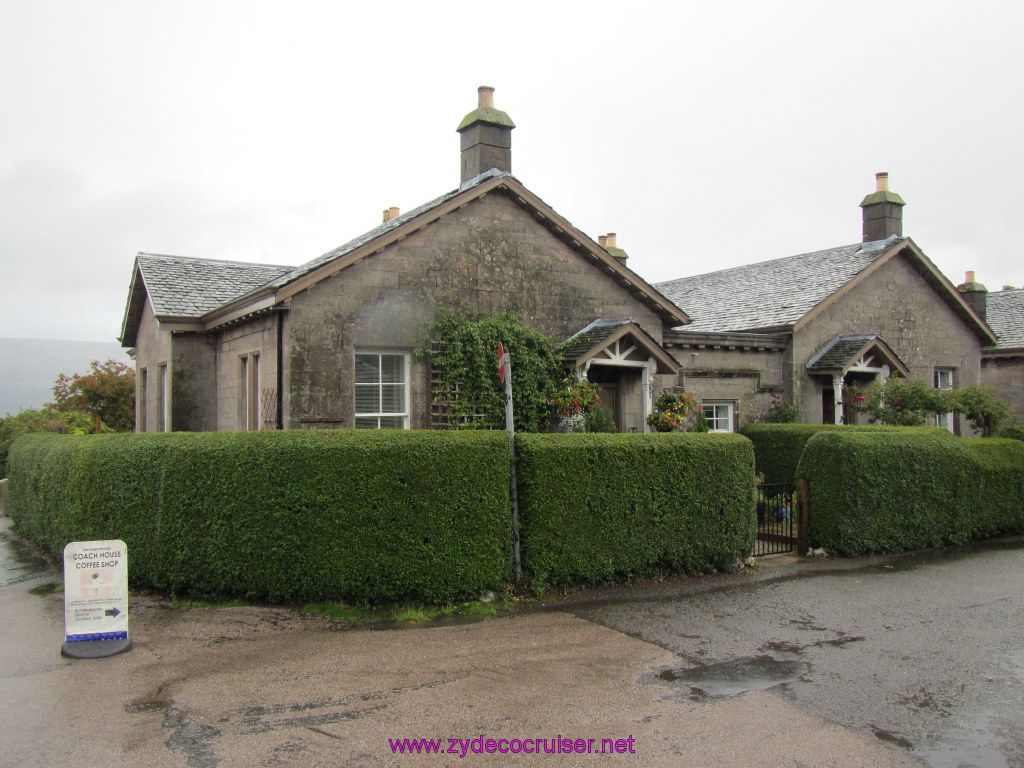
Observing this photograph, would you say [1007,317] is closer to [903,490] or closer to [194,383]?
[903,490]

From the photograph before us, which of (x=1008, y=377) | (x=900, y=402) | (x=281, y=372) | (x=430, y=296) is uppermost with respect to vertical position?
(x=430, y=296)

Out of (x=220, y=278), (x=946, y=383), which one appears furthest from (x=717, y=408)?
(x=220, y=278)

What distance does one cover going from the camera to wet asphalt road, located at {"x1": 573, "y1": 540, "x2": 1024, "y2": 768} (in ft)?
19.9

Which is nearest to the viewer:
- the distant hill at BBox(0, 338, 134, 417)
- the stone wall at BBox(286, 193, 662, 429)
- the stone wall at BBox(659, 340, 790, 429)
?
the stone wall at BBox(286, 193, 662, 429)

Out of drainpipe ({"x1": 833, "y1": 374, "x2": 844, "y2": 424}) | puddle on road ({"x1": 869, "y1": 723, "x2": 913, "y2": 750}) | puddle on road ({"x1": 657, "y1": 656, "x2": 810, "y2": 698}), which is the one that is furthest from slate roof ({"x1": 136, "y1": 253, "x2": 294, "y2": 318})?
puddle on road ({"x1": 869, "y1": 723, "x2": 913, "y2": 750})

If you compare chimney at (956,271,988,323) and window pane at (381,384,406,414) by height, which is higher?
chimney at (956,271,988,323)

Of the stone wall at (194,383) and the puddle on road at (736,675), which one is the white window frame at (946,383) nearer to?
the puddle on road at (736,675)

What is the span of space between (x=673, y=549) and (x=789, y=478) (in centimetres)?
730

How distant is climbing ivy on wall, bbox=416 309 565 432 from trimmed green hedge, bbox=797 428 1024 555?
193 inches

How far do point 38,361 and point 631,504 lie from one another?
141824 mm

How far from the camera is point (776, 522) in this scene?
46.4 feet

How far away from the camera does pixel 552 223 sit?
15430 mm

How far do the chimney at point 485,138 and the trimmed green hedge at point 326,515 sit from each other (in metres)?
8.05

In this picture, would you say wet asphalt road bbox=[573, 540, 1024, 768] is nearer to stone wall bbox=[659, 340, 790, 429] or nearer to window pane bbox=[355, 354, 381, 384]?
window pane bbox=[355, 354, 381, 384]
